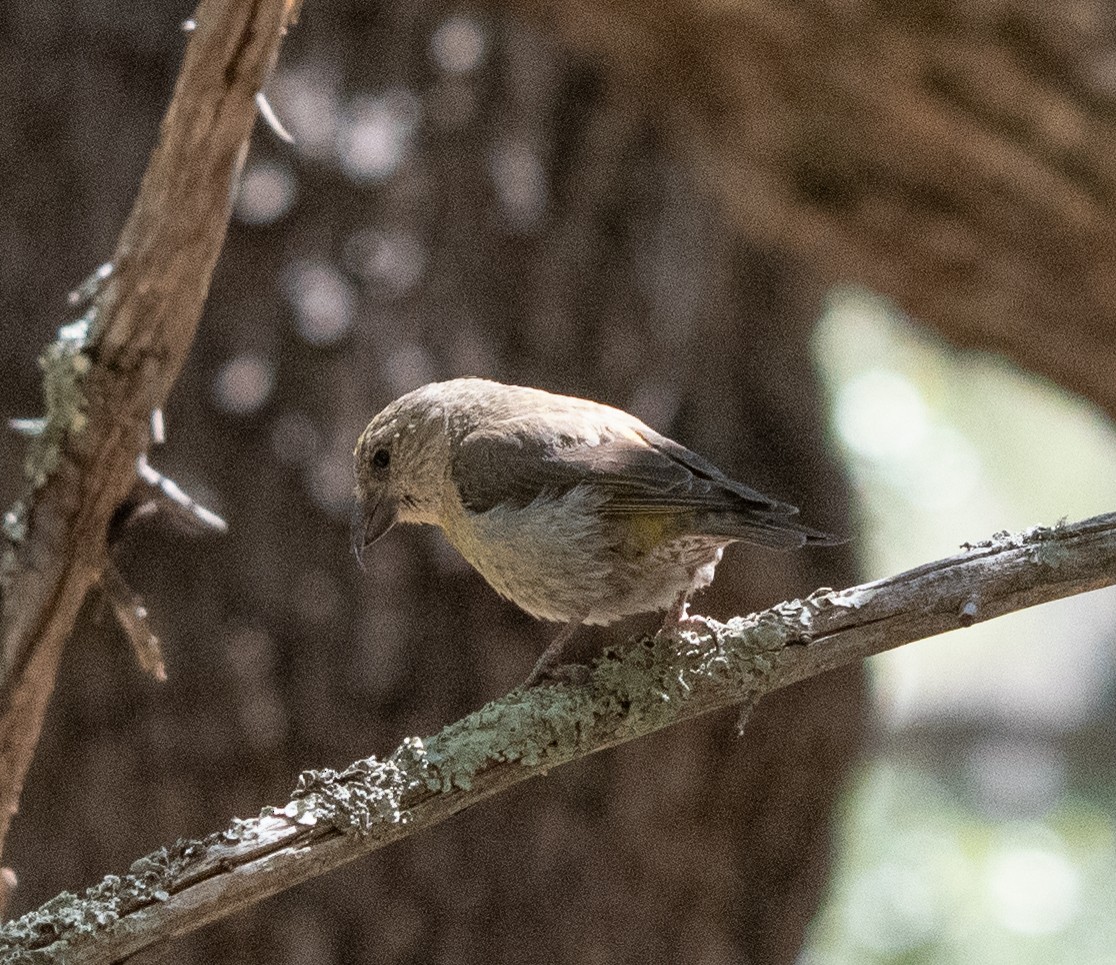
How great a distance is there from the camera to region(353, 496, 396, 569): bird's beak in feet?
12.0

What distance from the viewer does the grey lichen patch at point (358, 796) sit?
2.49 meters

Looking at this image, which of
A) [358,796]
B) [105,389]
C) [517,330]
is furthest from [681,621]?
[517,330]

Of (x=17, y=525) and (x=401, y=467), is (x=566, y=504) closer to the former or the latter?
(x=401, y=467)

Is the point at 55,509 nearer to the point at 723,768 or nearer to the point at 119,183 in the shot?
the point at 119,183

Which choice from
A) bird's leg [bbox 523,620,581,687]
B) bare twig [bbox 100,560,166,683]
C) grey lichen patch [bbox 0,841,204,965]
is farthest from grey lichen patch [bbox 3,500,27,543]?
bird's leg [bbox 523,620,581,687]

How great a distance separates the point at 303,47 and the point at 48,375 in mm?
2280

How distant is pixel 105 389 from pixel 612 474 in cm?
120

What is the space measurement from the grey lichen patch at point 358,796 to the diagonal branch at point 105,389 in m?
1.15

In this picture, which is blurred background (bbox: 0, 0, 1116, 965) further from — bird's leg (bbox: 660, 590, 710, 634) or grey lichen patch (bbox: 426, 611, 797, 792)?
grey lichen patch (bbox: 426, 611, 797, 792)

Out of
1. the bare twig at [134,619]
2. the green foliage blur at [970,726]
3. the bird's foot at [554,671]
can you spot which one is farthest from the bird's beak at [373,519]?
the green foliage blur at [970,726]

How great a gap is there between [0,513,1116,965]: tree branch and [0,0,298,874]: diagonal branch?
100cm

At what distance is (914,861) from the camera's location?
26.3 feet

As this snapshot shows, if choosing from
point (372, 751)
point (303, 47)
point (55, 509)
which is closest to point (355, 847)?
point (55, 509)

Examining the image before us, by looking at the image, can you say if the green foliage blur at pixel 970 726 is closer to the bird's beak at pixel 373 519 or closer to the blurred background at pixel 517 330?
the blurred background at pixel 517 330
